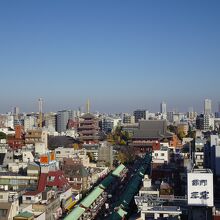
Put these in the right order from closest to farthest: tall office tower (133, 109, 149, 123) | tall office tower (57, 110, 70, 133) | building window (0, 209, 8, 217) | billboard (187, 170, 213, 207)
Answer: building window (0, 209, 8, 217)
billboard (187, 170, 213, 207)
tall office tower (57, 110, 70, 133)
tall office tower (133, 109, 149, 123)

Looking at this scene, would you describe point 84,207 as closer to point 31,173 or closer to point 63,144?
point 31,173

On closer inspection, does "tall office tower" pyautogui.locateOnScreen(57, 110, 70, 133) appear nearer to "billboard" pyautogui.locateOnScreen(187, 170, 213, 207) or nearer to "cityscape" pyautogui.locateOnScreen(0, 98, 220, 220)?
"cityscape" pyautogui.locateOnScreen(0, 98, 220, 220)

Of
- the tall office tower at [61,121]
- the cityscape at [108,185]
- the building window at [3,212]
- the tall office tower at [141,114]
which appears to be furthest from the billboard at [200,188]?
the tall office tower at [141,114]

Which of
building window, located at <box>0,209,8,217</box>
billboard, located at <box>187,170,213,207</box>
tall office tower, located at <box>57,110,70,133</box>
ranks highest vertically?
tall office tower, located at <box>57,110,70,133</box>

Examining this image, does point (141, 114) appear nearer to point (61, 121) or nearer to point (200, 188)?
point (61, 121)

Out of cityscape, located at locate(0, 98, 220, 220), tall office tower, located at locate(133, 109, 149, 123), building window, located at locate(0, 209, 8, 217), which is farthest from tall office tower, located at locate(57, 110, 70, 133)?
building window, located at locate(0, 209, 8, 217)

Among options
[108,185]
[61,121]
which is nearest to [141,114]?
[61,121]

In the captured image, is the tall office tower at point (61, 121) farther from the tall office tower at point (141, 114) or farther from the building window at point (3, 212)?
the building window at point (3, 212)

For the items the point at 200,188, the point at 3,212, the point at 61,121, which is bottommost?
the point at 3,212
